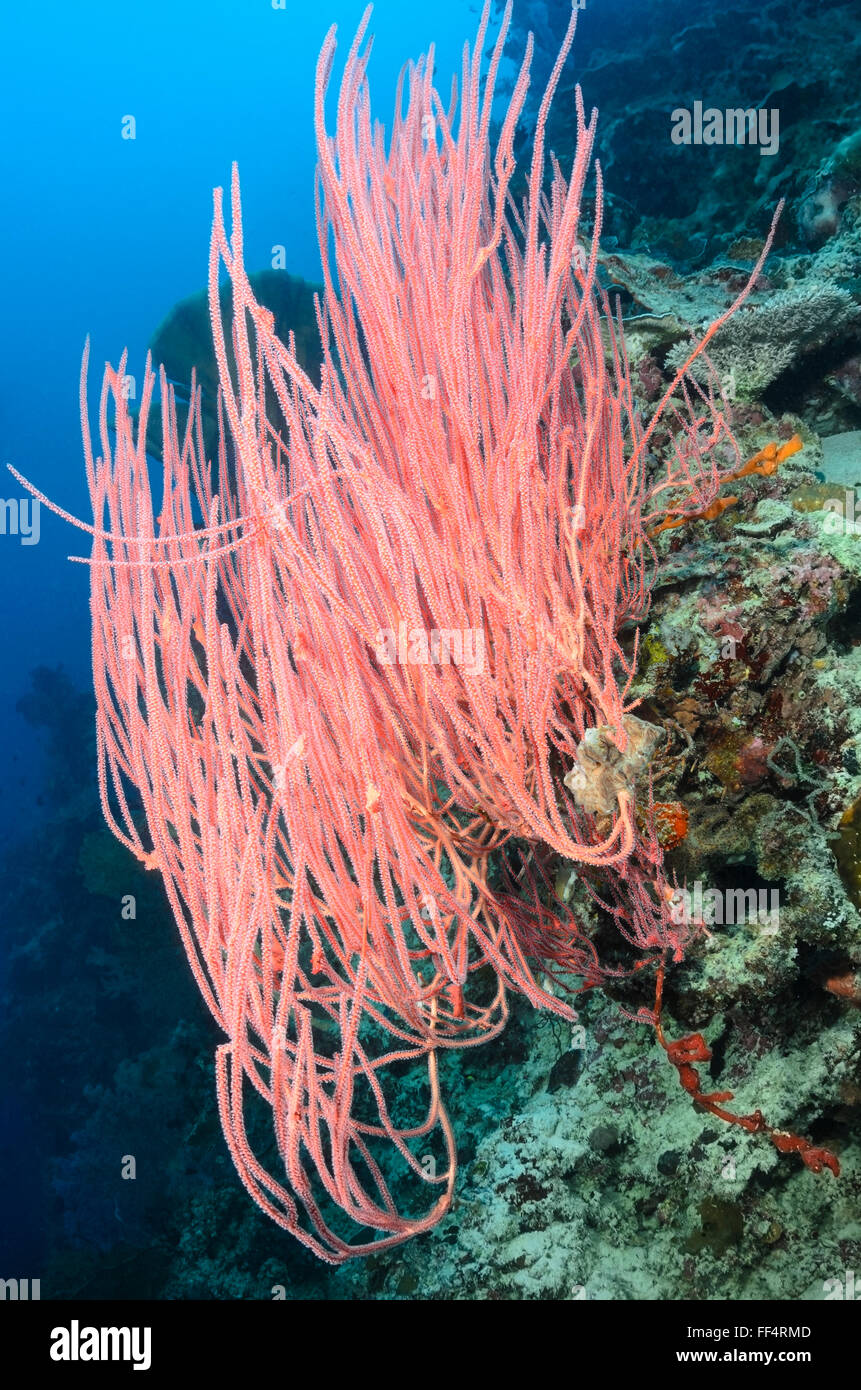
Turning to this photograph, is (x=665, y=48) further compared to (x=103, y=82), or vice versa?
(x=103, y=82)

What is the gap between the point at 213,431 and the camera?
757 cm

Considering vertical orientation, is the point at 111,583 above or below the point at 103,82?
below

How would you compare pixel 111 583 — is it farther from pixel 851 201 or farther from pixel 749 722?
pixel 851 201

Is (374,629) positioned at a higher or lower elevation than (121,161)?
lower

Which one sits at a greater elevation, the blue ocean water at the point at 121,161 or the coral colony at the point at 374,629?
the blue ocean water at the point at 121,161

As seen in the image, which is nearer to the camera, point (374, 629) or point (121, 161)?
point (374, 629)

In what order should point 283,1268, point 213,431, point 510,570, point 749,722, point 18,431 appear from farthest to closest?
point 18,431 < point 213,431 < point 283,1268 < point 749,722 < point 510,570

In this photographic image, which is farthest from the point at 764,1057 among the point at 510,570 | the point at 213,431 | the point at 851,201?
the point at 213,431

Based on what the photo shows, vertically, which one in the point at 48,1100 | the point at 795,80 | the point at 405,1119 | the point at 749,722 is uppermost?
the point at 795,80

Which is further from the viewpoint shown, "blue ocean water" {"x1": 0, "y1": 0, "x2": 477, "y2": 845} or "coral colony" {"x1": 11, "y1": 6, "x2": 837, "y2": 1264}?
"blue ocean water" {"x1": 0, "y1": 0, "x2": 477, "y2": 845}

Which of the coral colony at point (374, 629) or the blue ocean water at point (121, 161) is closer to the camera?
the coral colony at point (374, 629)

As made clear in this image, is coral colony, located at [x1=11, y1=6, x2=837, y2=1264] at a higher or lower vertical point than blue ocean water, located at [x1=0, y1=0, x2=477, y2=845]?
lower
